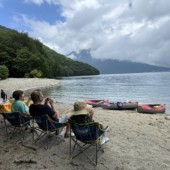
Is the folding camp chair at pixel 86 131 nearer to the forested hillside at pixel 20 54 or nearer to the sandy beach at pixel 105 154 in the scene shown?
the sandy beach at pixel 105 154

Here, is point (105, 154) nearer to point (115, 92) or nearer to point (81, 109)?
point (81, 109)

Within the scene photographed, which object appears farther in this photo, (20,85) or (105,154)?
(20,85)

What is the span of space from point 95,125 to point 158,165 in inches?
61.8

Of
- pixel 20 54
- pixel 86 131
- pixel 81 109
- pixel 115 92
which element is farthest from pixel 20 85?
pixel 86 131

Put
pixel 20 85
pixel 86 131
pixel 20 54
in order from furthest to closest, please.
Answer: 1. pixel 20 54
2. pixel 20 85
3. pixel 86 131

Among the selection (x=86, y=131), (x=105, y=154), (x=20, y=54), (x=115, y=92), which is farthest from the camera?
(x=20, y=54)

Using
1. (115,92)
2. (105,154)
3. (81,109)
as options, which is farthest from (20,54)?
(105,154)

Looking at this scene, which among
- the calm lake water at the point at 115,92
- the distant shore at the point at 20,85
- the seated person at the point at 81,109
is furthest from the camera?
the distant shore at the point at 20,85

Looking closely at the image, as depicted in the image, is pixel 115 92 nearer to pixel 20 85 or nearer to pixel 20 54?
pixel 20 85

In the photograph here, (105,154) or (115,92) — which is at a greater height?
(105,154)

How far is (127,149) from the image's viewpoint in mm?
5523

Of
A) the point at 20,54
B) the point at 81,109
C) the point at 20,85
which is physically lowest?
the point at 20,85

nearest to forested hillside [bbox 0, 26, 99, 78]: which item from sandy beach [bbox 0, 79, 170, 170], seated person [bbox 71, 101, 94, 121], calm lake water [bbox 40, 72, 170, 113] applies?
calm lake water [bbox 40, 72, 170, 113]

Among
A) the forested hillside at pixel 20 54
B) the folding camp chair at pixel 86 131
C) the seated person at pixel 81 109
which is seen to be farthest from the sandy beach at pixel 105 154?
the forested hillside at pixel 20 54
